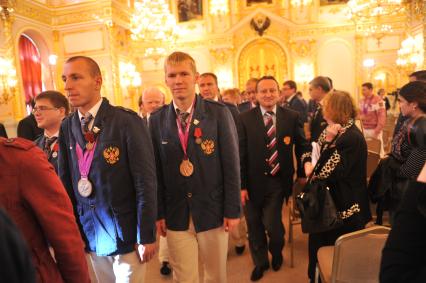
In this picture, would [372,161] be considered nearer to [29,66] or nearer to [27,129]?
[27,129]

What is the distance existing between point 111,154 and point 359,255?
62.3 inches

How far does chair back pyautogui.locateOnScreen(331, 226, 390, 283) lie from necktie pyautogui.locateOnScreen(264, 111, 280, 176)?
1389mm

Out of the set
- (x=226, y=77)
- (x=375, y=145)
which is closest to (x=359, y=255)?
(x=375, y=145)

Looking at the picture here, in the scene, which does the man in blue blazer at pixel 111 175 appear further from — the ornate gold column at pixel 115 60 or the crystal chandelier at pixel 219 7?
the crystal chandelier at pixel 219 7

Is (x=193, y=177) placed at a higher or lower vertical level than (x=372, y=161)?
higher

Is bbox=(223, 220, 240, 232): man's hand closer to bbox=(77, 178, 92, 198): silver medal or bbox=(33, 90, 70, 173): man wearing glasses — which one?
bbox=(77, 178, 92, 198): silver medal

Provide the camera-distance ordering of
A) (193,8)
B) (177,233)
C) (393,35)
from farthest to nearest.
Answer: (193,8) → (393,35) → (177,233)

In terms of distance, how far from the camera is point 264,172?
3.22m

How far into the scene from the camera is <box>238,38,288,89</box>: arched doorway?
52.9 ft

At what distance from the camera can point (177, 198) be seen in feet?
7.52

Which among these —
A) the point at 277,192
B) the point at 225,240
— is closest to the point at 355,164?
the point at 277,192

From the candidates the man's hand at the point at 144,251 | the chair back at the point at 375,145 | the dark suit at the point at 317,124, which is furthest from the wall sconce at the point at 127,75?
the man's hand at the point at 144,251

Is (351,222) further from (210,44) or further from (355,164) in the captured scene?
(210,44)

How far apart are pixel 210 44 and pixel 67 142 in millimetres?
15453
